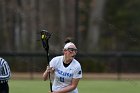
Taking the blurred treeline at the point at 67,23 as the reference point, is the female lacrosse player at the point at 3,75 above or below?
above

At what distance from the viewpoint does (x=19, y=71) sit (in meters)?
34.9

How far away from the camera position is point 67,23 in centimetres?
5528

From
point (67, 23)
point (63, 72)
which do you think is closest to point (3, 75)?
point (63, 72)

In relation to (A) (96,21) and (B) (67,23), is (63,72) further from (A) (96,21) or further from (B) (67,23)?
(B) (67,23)

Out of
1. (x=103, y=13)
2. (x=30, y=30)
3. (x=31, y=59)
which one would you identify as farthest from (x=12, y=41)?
(x=31, y=59)

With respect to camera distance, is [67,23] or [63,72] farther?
[67,23]

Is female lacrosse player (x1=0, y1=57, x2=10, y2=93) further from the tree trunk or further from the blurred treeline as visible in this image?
the tree trunk

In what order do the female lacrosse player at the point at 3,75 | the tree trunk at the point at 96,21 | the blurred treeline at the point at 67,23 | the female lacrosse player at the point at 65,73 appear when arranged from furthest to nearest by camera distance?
1. the tree trunk at the point at 96,21
2. the blurred treeline at the point at 67,23
3. the female lacrosse player at the point at 3,75
4. the female lacrosse player at the point at 65,73

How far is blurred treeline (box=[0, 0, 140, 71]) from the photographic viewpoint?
4538 centimetres

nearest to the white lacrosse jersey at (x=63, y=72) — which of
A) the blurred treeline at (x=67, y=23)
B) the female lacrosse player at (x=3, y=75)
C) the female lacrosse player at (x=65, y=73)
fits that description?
the female lacrosse player at (x=65, y=73)

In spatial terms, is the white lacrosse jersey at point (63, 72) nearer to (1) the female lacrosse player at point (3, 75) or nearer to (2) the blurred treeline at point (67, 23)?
(1) the female lacrosse player at point (3, 75)

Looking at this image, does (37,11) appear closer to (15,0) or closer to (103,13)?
(15,0)

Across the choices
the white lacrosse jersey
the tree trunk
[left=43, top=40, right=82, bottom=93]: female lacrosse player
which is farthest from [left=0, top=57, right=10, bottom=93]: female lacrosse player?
the tree trunk

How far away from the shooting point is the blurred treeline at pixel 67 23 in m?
45.4
